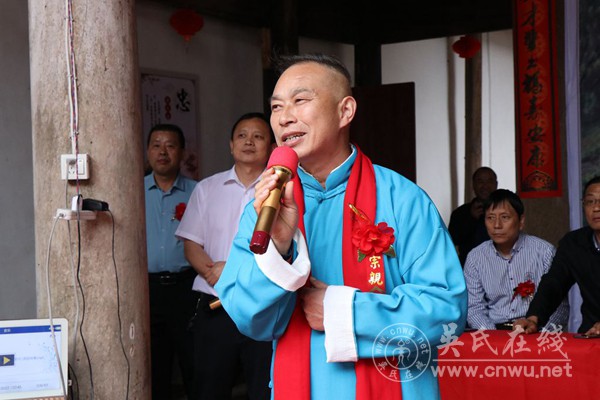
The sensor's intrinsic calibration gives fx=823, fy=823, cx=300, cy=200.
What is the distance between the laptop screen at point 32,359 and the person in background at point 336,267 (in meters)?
1.22

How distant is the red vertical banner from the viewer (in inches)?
209

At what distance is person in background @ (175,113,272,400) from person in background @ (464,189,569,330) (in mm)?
1104

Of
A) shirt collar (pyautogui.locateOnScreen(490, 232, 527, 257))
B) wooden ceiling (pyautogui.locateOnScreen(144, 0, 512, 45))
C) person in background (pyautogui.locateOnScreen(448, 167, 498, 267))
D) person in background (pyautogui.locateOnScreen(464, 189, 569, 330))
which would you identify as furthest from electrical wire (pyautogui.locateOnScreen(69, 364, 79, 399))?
wooden ceiling (pyautogui.locateOnScreen(144, 0, 512, 45))

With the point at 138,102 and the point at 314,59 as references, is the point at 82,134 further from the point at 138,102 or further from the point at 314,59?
the point at 314,59

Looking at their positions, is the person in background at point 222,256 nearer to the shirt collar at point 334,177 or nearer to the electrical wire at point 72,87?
the electrical wire at point 72,87


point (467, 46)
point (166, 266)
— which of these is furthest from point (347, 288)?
point (467, 46)

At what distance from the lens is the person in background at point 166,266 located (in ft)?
13.6

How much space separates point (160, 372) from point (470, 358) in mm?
1802

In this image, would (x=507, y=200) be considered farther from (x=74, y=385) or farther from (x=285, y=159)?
(x=285, y=159)

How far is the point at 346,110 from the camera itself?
1.82 metres

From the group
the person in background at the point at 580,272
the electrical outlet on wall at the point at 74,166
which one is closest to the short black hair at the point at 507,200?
the person in background at the point at 580,272

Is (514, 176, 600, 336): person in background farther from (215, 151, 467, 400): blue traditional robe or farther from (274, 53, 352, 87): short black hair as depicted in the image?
A: (274, 53, 352, 87): short black hair

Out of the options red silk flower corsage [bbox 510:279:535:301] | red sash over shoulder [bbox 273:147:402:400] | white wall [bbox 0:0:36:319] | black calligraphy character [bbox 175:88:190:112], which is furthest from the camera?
black calligraphy character [bbox 175:88:190:112]

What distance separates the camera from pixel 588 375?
2.98 m
